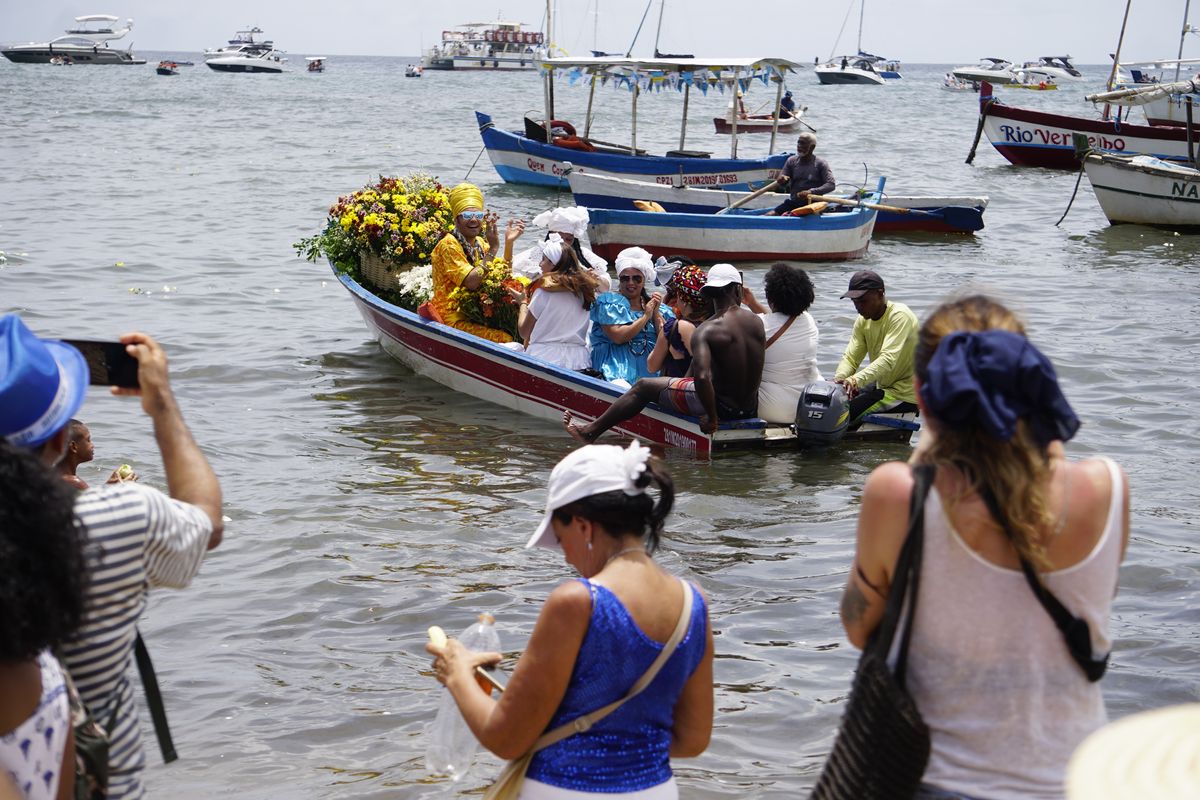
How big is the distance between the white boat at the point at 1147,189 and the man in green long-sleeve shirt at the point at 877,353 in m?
13.7

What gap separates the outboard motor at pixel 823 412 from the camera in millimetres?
8406

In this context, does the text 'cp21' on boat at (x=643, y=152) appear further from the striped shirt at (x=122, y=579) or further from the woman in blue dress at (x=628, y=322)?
the striped shirt at (x=122, y=579)

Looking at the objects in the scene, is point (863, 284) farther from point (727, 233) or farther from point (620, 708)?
point (727, 233)

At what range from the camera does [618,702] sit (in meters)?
2.76

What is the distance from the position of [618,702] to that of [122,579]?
105cm

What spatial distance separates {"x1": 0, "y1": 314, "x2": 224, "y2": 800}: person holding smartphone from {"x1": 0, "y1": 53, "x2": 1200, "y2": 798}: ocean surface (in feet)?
5.62

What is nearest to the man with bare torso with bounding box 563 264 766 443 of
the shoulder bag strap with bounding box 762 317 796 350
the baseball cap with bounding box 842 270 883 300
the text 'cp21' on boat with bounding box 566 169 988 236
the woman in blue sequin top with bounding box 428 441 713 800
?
the shoulder bag strap with bounding box 762 317 796 350

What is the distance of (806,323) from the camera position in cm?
857

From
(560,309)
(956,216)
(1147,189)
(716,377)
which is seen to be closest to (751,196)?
(956,216)

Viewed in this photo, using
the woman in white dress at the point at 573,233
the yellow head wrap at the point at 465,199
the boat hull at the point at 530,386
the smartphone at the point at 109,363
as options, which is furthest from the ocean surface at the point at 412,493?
the smartphone at the point at 109,363

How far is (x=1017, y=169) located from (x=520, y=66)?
11709 centimetres

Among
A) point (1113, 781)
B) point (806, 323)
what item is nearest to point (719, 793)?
point (1113, 781)

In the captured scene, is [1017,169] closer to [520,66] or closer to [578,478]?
A: [578,478]

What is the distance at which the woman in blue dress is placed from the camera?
357 inches
